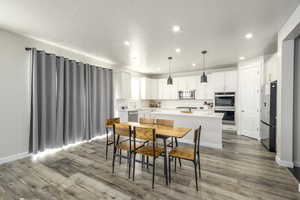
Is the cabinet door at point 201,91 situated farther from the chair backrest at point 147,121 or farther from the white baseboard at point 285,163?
the chair backrest at point 147,121

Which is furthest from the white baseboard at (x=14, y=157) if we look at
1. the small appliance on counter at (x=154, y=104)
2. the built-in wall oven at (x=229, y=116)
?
the built-in wall oven at (x=229, y=116)

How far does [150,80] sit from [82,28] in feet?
15.6

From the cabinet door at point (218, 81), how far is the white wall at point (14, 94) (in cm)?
606

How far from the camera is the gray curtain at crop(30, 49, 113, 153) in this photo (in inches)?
128

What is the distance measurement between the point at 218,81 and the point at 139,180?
5.02 metres

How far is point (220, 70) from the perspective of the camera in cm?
593

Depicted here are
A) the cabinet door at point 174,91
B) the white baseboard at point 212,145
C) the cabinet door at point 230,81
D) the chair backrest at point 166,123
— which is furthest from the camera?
the cabinet door at point 174,91

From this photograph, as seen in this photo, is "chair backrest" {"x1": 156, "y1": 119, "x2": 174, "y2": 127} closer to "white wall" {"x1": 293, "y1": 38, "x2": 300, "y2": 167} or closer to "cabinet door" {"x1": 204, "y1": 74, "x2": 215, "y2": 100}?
"white wall" {"x1": 293, "y1": 38, "x2": 300, "y2": 167}

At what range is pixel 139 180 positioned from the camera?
2311 millimetres

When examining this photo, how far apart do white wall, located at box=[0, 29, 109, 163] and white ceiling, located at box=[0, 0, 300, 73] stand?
1.14ft

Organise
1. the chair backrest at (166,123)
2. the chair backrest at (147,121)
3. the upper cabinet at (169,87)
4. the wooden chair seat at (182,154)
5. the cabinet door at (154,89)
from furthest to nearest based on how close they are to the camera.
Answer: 1. the cabinet door at (154,89)
2. the upper cabinet at (169,87)
3. the chair backrest at (147,121)
4. the chair backrest at (166,123)
5. the wooden chair seat at (182,154)

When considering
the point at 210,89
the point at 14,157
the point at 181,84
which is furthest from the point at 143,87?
the point at 14,157

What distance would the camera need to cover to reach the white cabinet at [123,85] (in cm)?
556

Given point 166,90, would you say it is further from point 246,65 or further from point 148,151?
point 148,151
